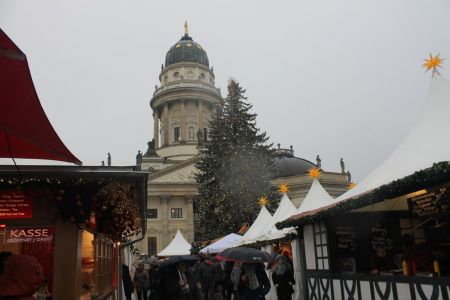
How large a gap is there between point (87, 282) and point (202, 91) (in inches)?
2664

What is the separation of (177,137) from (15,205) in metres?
65.8

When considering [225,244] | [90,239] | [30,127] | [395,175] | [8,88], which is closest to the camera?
[8,88]

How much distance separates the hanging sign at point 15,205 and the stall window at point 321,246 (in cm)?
711

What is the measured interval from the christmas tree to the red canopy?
29.2 metres

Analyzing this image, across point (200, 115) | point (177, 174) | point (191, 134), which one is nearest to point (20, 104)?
point (177, 174)

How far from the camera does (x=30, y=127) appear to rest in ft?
13.9

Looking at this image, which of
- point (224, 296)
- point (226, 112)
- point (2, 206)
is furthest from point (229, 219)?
point (2, 206)

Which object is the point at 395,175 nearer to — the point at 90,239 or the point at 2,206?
the point at 90,239

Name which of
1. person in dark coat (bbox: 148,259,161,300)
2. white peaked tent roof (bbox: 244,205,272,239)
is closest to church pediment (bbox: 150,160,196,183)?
white peaked tent roof (bbox: 244,205,272,239)

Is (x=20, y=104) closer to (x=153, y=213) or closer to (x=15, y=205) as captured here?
(x=15, y=205)

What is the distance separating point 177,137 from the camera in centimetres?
7388

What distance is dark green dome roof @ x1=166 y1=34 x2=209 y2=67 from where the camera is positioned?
264 feet

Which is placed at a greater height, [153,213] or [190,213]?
[153,213]

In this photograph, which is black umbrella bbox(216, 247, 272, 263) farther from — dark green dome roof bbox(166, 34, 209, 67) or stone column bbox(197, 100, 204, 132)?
dark green dome roof bbox(166, 34, 209, 67)
